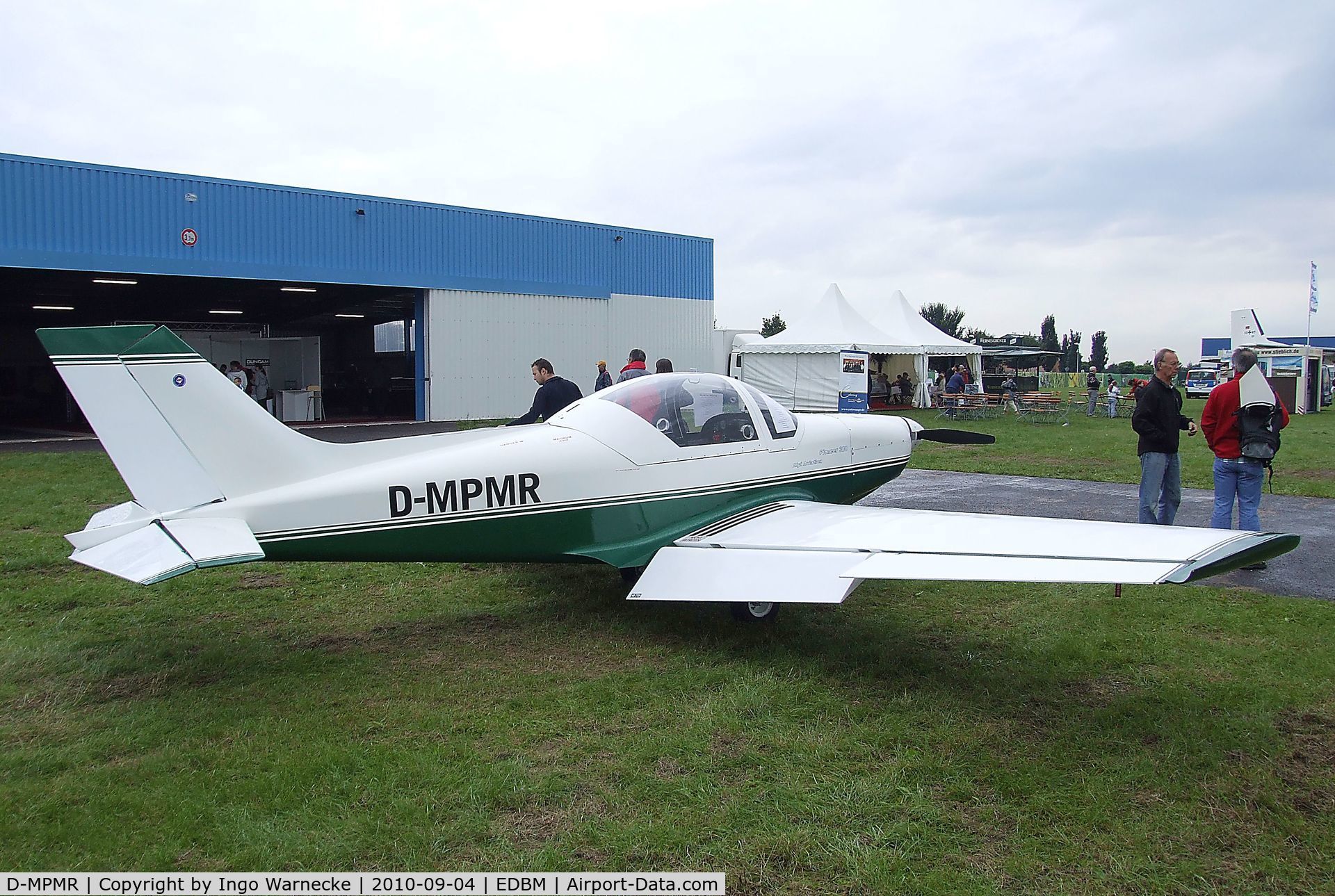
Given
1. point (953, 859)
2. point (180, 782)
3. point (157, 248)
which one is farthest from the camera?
point (157, 248)

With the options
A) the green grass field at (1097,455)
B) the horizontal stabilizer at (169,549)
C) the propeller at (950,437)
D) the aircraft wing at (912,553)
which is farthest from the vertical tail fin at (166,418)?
the green grass field at (1097,455)

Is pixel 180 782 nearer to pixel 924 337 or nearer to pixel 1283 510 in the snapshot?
pixel 1283 510

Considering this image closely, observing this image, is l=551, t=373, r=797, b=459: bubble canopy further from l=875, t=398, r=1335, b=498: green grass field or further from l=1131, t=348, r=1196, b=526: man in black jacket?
l=875, t=398, r=1335, b=498: green grass field

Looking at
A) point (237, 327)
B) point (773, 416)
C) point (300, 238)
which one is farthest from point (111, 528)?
point (237, 327)

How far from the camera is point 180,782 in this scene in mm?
→ 3365

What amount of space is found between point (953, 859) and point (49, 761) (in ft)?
11.9

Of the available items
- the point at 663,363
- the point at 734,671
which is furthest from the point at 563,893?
the point at 663,363

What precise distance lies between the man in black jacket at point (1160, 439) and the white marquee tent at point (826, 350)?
1835 centimetres

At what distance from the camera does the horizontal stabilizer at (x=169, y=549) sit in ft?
12.3

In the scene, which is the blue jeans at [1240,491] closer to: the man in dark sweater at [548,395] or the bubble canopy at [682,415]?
the bubble canopy at [682,415]

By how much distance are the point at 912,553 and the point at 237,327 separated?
102 ft

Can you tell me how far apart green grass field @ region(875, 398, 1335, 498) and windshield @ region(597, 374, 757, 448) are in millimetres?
8029

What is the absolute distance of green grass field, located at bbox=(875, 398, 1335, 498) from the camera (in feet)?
39.7

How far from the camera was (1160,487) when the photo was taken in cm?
697
